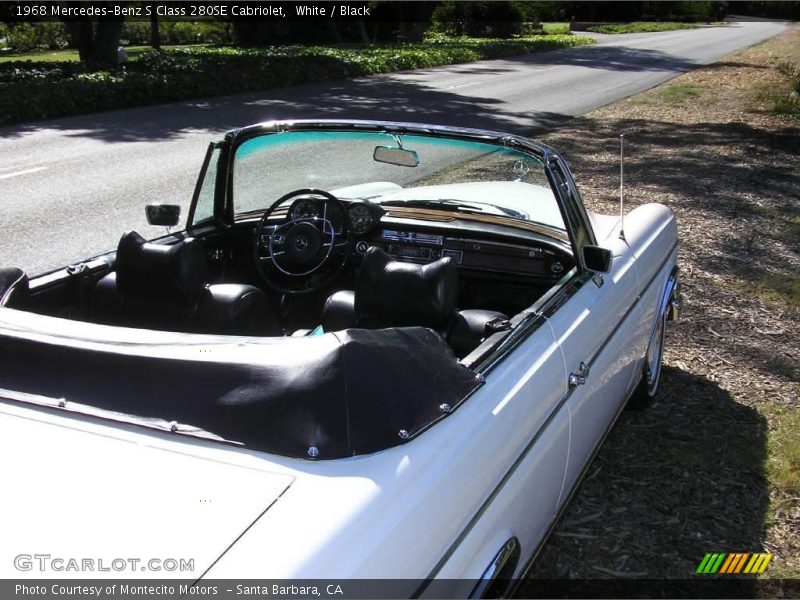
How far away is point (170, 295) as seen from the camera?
291 centimetres

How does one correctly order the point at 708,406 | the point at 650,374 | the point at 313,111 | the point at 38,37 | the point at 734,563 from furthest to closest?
the point at 38,37 < the point at 313,111 < the point at 708,406 < the point at 650,374 < the point at 734,563

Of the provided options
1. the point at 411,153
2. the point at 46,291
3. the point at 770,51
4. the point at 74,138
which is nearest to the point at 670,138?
the point at 74,138

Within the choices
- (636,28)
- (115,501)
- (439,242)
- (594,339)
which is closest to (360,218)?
(439,242)

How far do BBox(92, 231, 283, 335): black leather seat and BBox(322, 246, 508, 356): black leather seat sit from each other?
0.44 meters

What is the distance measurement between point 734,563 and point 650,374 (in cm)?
126

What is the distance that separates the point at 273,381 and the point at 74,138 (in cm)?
1175

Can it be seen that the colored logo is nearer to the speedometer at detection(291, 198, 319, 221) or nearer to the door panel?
the door panel

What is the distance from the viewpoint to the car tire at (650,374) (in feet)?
13.8

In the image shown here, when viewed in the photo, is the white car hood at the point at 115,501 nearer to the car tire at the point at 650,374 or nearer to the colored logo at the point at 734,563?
the colored logo at the point at 734,563

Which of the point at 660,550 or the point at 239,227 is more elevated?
the point at 239,227

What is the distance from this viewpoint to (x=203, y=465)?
1862 millimetres

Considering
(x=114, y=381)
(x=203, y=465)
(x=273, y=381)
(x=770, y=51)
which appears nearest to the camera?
(x=203, y=465)

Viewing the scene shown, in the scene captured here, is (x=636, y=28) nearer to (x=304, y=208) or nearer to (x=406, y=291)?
(x=304, y=208)

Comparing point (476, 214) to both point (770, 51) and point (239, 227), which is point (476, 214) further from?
point (770, 51)
